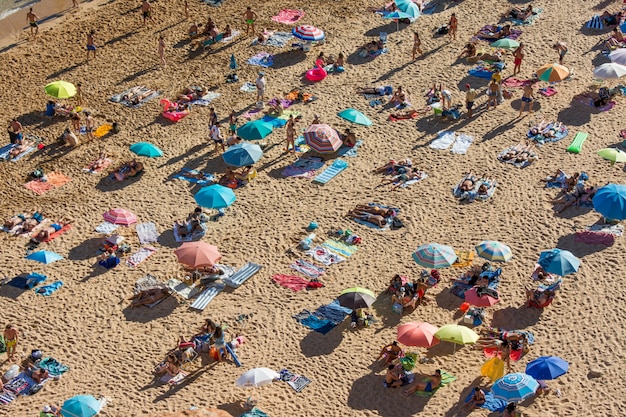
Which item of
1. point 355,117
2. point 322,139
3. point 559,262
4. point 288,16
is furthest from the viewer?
point 288,16

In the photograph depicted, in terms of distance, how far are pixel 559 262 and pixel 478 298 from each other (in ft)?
8.80

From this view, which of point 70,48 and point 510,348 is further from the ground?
point 70,48

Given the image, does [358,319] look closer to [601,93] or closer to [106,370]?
[106,370]

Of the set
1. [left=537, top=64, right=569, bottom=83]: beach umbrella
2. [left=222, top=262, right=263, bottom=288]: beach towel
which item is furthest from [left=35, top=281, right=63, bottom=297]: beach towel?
[left=537, top=64, right=569, bottom=83]: beach umbrella

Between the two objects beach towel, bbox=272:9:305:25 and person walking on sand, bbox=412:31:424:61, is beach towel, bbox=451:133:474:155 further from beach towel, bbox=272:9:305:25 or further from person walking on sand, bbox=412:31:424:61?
beach towel, bbox=272:9:305:25

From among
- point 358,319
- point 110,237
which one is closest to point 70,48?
point 110,237

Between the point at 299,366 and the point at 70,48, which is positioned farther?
the point at 70,48

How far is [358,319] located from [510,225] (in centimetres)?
695

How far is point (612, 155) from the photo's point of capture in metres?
34.2

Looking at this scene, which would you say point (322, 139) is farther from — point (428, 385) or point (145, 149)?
point (428, 385)

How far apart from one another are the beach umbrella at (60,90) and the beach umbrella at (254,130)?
7.38m

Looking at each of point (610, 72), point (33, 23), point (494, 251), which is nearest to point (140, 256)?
point (494, 251)

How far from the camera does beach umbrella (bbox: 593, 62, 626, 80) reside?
3769 cm

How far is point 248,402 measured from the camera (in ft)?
85.5
